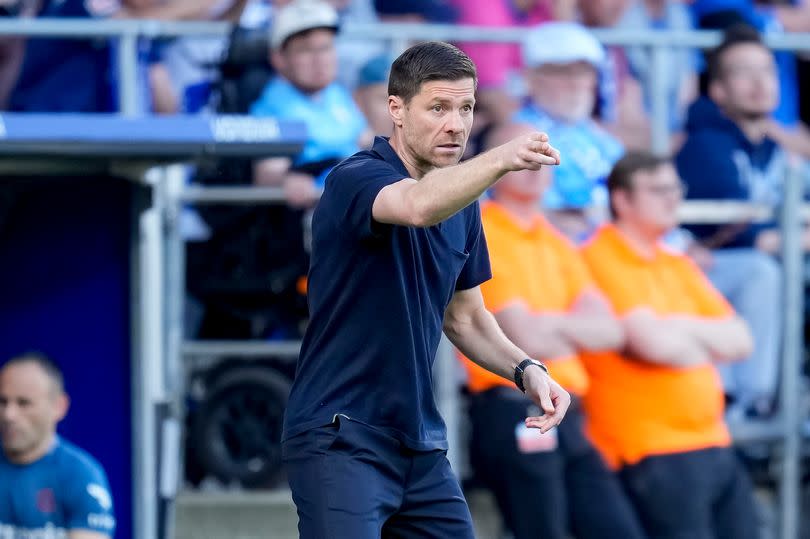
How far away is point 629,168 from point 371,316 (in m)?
3.13

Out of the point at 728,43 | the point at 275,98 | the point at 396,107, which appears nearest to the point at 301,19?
the point at 275,98

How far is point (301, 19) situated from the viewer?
287 inches

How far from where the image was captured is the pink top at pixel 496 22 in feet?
27.1

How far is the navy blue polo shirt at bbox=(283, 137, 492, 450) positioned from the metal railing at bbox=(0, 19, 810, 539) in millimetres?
3012

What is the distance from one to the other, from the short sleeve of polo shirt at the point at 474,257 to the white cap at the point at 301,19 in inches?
117

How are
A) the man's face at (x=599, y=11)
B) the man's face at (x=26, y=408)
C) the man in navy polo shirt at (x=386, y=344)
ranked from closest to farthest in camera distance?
the man in navy polo shirt at (x=386, y=344), the man's face at (x=26, y=408), the man's face at (x=599, y=11)

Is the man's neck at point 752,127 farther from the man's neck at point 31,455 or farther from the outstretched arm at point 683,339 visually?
the man's neck at point 31,455

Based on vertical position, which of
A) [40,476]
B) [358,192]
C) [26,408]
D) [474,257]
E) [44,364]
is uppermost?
[358,192]

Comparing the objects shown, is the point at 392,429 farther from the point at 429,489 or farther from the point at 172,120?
the point at 172,120

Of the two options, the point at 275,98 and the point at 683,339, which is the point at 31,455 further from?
the point at 683,339

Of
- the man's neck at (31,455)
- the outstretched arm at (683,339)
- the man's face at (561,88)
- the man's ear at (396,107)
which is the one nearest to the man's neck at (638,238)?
the outstretched arm at (683,339)

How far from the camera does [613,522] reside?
662 cm

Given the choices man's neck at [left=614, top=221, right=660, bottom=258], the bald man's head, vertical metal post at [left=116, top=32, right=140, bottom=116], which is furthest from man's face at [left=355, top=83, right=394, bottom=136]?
man's neck at [left=614, top=221, right=660, bottom=258]

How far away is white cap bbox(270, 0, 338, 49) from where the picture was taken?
23.9ft
